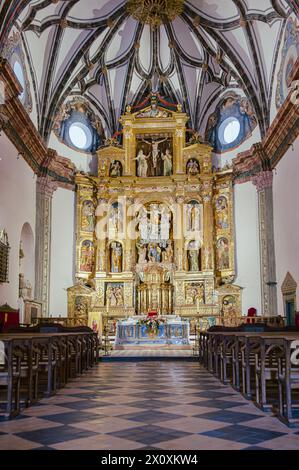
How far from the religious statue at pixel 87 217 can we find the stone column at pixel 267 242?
25.1ft

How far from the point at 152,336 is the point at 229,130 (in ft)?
37.9

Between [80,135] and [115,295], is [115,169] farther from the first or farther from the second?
[115,295]

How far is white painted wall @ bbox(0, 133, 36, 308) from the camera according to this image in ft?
55.6

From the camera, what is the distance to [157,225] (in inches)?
951

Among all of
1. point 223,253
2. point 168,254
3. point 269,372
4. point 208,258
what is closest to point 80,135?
point 168,254

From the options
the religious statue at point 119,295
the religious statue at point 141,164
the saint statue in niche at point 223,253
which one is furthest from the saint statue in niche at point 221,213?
the religious statue at point 119,295

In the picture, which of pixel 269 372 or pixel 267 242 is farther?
pixel 267 242

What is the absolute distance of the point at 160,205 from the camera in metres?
24.6

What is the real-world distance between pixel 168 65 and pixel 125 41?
254 cm

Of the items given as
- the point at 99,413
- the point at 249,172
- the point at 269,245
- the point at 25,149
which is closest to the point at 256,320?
the point at 269,245

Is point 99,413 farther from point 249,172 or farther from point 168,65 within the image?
point 168,65

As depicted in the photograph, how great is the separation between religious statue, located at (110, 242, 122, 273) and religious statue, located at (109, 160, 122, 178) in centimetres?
337

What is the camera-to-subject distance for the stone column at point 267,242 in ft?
68.4
